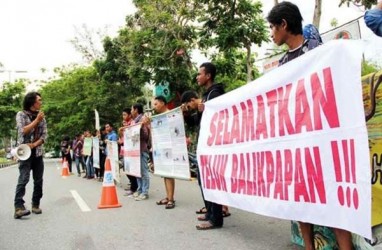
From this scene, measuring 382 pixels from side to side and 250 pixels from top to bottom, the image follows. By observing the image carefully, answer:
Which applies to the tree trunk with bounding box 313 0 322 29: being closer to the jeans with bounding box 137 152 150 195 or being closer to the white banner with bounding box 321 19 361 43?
the white banner with bounding box 321 19 361 43

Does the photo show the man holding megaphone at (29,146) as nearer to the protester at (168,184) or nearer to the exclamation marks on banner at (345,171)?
the protester at (168,184)

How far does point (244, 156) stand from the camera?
407 cm

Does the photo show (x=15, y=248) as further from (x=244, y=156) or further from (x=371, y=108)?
(x=371, y=108)

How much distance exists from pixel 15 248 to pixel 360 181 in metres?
3.74

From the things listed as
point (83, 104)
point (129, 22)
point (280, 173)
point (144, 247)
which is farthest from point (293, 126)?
point (83, 104)

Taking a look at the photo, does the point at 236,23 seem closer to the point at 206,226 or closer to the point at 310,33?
the point at 206,226

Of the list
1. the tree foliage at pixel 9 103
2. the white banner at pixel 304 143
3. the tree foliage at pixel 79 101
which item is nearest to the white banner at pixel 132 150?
the white banner at pixel 304 143

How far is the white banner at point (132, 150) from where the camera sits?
8383 mm

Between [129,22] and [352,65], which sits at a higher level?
[129,22]

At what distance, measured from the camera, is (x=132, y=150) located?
888cm

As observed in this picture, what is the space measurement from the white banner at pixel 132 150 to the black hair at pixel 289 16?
516 centimetres

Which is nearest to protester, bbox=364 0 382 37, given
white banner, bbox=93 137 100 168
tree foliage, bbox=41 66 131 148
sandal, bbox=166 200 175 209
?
sandal, bbox=166 200 175 209

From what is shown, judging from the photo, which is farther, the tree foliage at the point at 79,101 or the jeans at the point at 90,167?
the tree foliage at the point at 79,101

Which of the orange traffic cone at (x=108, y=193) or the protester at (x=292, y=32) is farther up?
the protester at (x=292, y=32)
